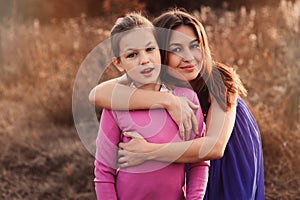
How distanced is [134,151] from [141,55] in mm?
366

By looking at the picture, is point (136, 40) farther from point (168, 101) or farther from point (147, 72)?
point (168, 101)

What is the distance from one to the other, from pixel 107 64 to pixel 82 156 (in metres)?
0.90

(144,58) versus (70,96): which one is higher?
(144,58)

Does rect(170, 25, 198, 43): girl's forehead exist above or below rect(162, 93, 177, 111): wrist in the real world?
above

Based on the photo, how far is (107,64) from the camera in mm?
4867

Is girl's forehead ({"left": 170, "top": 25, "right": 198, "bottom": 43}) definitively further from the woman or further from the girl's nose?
the girl's nose

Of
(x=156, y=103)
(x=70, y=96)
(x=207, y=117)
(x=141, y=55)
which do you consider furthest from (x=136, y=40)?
(x=70, y=96)

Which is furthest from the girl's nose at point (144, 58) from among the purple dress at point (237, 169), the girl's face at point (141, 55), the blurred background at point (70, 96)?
the blurred background at point (70, 96)

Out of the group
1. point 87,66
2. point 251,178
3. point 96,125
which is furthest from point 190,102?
point 87,66

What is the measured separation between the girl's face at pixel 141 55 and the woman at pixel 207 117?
10 centimetres

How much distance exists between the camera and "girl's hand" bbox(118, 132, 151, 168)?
2.09 m

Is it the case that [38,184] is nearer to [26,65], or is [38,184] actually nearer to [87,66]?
[87,66]

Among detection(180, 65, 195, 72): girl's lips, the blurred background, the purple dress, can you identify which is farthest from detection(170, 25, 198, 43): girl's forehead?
the blurred background

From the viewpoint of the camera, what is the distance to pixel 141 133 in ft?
6.91
